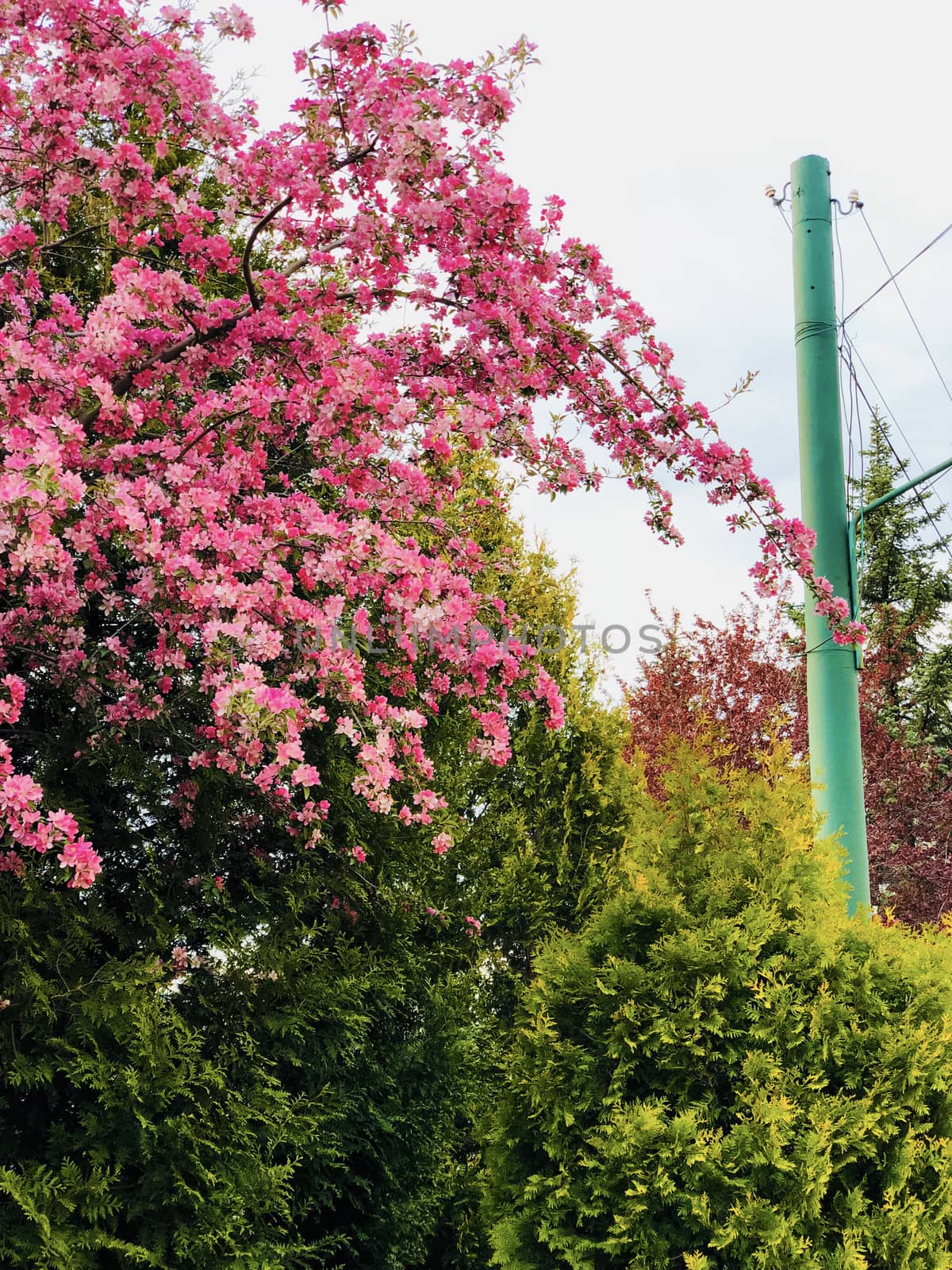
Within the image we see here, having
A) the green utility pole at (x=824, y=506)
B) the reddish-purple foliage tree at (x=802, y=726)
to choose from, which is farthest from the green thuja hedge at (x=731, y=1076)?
the reddish-purple foliage tree at (x=802, y=726)

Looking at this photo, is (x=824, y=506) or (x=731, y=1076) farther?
(x=824, y=506)

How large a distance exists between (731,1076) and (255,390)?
3.11 meters

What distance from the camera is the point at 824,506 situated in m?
6.52

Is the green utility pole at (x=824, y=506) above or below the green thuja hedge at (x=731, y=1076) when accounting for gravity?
above

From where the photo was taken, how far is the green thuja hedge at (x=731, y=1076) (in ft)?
11.9

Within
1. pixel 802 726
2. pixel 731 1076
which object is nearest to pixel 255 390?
pixel 731 1076

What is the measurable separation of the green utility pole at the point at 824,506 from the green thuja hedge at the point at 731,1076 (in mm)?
1845

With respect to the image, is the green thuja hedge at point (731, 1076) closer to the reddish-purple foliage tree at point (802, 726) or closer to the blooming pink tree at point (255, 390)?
the blooming pink tree at point (255, 390)

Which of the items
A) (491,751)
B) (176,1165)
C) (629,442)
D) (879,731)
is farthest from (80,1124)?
(879,731)

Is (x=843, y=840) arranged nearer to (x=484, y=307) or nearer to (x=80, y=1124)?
(x=484, y=307)

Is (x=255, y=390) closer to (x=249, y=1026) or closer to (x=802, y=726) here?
(x=249, y=1026)

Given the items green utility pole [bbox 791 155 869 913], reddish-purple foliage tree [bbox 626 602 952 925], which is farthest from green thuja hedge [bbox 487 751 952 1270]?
reddish-purple foliage tree [bbox 626 602 952 925]

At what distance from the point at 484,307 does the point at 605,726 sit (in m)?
2.65

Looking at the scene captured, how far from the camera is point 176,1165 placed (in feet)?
13.0
